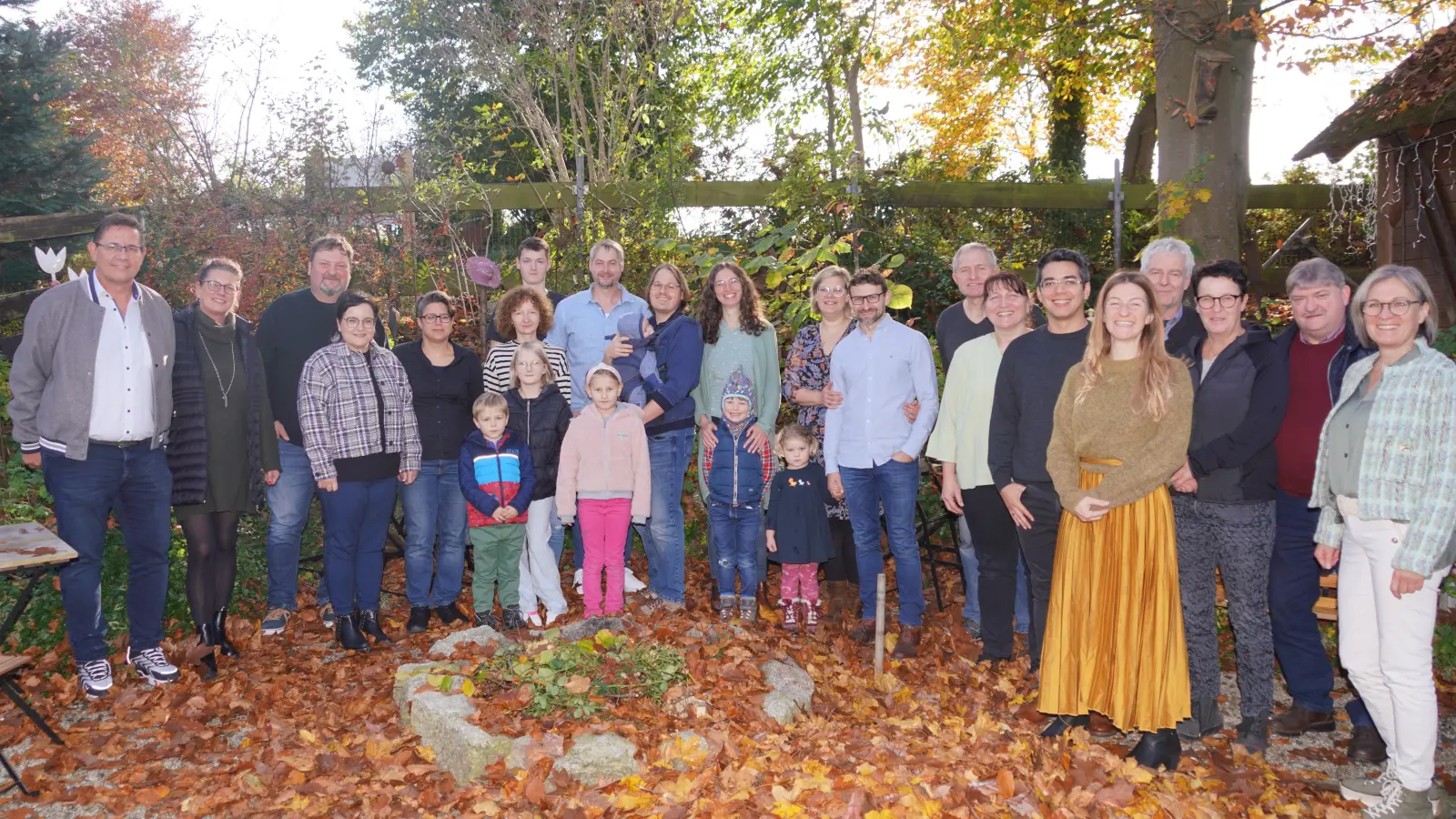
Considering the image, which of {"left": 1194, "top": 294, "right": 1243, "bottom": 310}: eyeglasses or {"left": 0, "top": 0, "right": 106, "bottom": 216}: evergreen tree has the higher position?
{"left": 0, "top": 0, "right": 106, "bottom": 216}: evergreen tree

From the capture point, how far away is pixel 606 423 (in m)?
5.51

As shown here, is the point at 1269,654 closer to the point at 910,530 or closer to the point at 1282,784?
the point at 1282,784

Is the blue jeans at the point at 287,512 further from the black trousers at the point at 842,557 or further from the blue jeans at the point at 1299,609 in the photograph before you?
the blue jeans at the point at 1299,609

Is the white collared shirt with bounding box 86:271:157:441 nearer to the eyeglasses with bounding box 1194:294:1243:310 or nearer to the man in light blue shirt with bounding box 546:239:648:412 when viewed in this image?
the man in light blue shirt with bounding box 546:239:648:412

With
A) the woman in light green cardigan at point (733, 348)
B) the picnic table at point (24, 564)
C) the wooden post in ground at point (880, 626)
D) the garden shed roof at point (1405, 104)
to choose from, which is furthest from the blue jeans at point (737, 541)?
the garden shed roof at point (1405, 104)

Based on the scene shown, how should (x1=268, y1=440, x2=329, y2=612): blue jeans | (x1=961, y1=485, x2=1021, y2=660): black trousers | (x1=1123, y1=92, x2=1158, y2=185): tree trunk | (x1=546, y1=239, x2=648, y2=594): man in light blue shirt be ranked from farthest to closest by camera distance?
(x1=1123, y1=92, x2=1158, y2=185): tree trunk < (x1=546, y1=239, x2=648, y2=594): man in light blue shirt < (x1=268, y1=440, x2=329, y2=612): blue jeans < (x1=961, y1=485, x2=1021, y2=660): black trousers

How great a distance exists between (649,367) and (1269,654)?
11.3 feet

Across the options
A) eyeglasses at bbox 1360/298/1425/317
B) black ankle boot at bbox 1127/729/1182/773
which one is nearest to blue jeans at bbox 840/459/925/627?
black ankle boot at bbox 1127/729/1182/773

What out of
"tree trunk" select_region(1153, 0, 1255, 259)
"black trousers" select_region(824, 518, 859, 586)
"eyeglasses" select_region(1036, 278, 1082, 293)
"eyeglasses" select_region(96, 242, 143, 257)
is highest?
"tree trunk" select_region(1153, 0, 1255, 259)

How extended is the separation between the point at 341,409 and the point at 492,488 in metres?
0.92

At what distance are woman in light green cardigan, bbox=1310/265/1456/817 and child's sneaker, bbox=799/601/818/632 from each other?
8.85ft

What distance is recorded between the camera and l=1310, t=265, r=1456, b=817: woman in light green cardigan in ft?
11.3

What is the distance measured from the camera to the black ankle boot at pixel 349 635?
551 centimetres

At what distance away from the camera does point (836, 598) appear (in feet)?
19.9
